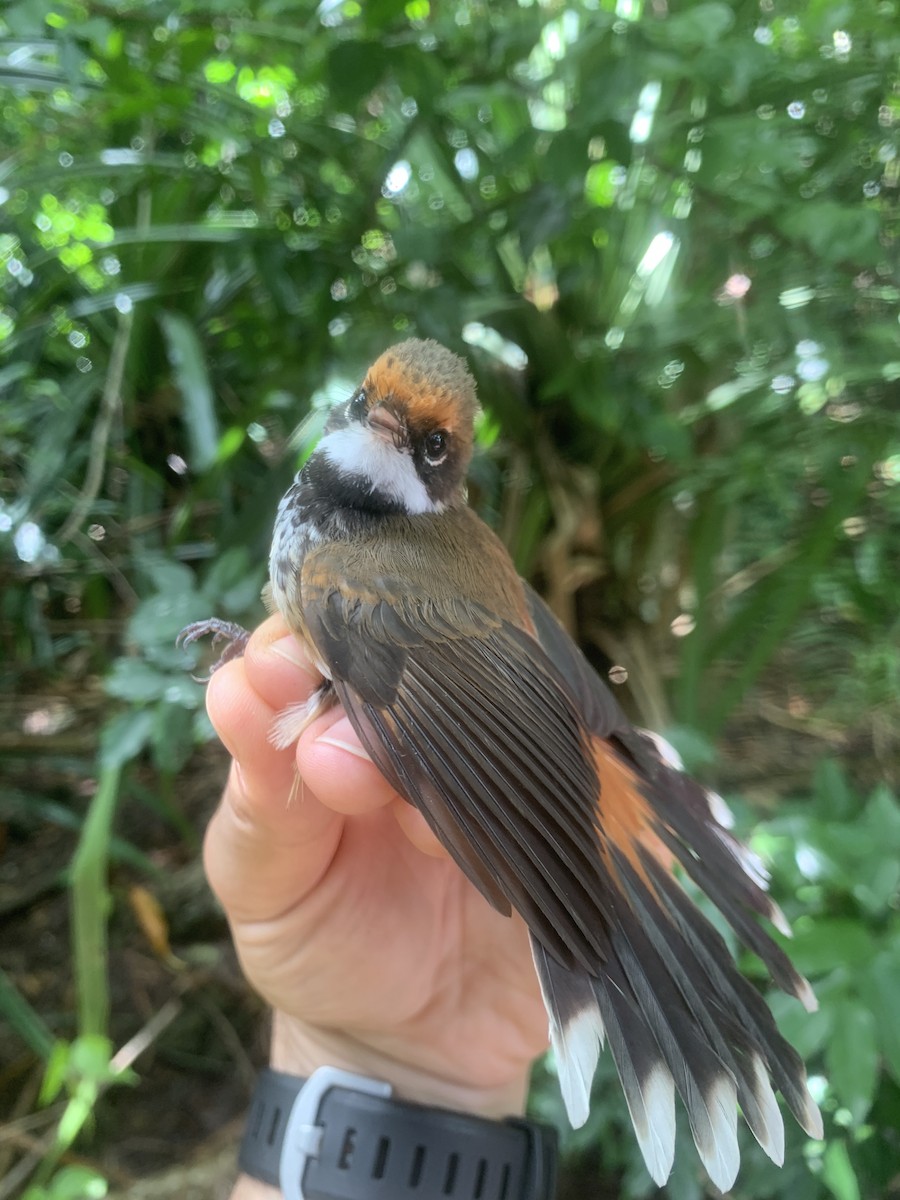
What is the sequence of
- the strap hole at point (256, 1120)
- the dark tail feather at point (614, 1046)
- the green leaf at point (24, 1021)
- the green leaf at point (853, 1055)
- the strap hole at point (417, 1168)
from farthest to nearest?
the green leaf at point (24, 1021), the strap hole at point (256, 1120), the strap hole at point (417, 1168), the green leaf at point (853, 1055), the dark tail feather at point (614, 1046)

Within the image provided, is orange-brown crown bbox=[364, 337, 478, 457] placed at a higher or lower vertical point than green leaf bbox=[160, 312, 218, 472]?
lower

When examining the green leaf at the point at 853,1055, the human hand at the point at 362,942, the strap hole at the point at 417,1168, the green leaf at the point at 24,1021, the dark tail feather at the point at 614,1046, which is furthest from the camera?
the green leaf at the point at 24,1021

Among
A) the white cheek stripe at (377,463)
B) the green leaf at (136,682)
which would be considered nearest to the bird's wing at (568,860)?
the white cheek stripe at (377,463)

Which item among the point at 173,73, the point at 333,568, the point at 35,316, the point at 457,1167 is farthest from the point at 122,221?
the point at 457,1167

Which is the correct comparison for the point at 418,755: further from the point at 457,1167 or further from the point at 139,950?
the point at 139,950

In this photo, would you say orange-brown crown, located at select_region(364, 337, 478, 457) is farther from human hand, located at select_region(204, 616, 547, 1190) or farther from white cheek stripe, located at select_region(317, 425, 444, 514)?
human hand, located at select_region(204, 616, 547, 1190)

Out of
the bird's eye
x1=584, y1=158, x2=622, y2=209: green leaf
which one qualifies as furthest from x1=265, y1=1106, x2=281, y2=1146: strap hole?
x1=584, y1=158, x2=622, y2=209: green leaf

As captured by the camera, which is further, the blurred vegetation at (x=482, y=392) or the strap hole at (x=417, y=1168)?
the blurred vegetation at (x=482, y=392)

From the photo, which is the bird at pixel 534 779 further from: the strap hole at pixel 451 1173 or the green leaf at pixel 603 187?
the green leaf at pixel 603 187
